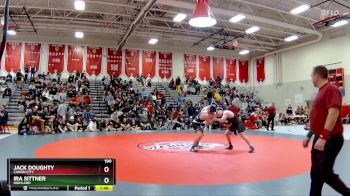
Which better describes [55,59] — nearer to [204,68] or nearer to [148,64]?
[148,64]

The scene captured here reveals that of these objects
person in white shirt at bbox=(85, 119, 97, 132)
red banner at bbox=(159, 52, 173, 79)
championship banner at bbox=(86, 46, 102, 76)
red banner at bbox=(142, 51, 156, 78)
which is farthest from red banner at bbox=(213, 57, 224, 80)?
person in white shirt at bbox=(85, 119, 97, 132)

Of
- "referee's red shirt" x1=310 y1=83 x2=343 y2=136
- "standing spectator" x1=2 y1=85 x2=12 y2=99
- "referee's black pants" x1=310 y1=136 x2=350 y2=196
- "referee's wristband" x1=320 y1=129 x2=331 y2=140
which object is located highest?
"standing spectator" x1=2 y1=85 x2=12 y2=99

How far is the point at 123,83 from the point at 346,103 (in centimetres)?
1573

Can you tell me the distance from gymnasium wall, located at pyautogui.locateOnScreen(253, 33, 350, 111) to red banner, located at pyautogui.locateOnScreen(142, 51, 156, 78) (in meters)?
10.1

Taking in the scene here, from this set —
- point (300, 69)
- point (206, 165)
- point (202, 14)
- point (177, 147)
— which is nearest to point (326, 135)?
point (206, 165)

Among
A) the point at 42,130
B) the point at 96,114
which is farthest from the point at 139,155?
the point at 96,114

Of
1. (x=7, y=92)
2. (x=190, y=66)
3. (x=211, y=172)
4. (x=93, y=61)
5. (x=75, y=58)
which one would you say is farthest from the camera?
(x=190, y=66)

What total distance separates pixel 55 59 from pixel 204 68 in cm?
1236

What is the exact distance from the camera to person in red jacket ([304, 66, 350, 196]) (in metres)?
2.61

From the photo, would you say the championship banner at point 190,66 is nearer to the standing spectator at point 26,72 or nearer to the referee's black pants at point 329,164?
the standing spectator at point 26,72

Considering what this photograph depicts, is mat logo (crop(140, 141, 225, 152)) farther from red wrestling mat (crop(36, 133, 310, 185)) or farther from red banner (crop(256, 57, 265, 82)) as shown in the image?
red banner (crop(256, 57, 265, 82))

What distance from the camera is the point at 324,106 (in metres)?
2.74

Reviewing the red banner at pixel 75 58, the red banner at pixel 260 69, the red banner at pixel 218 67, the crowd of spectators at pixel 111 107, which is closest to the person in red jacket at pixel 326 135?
the crowd of spectators at pixel 111 107

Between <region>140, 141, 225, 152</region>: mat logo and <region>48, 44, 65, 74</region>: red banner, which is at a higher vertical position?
<region>48, 44, 65, 74</region>: red banner
